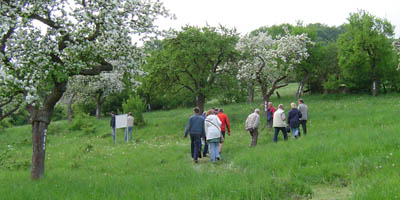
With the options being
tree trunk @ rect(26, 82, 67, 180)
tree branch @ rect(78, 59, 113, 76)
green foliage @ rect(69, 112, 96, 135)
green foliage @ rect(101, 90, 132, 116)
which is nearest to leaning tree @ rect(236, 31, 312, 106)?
green foliage @ rect(69, 112, 96, 135)

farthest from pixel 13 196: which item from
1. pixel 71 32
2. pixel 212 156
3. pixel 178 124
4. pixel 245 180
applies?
pixel 178 124

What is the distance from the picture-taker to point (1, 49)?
8.70 metres

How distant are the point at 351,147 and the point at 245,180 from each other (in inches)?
174

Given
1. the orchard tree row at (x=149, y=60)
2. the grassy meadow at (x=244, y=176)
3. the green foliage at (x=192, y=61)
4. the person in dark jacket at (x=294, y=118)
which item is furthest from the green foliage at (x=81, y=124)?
the person in dark jacket at (x=294, y=118)

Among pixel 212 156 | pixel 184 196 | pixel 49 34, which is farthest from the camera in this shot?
pixel 212 156

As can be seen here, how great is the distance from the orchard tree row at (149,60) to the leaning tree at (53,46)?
26 millimetres

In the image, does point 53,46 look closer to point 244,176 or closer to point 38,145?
point 38,145

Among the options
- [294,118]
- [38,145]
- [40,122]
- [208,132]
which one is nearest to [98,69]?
[40,122]

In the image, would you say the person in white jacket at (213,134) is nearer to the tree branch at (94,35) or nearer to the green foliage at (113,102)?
the tree branch at (94,35)

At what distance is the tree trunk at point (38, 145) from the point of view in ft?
31.8

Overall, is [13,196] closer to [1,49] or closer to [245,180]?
[1,49]

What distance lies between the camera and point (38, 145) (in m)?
9.72

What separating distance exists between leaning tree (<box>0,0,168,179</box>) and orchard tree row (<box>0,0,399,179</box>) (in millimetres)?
26

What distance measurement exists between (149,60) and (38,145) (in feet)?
64.1
